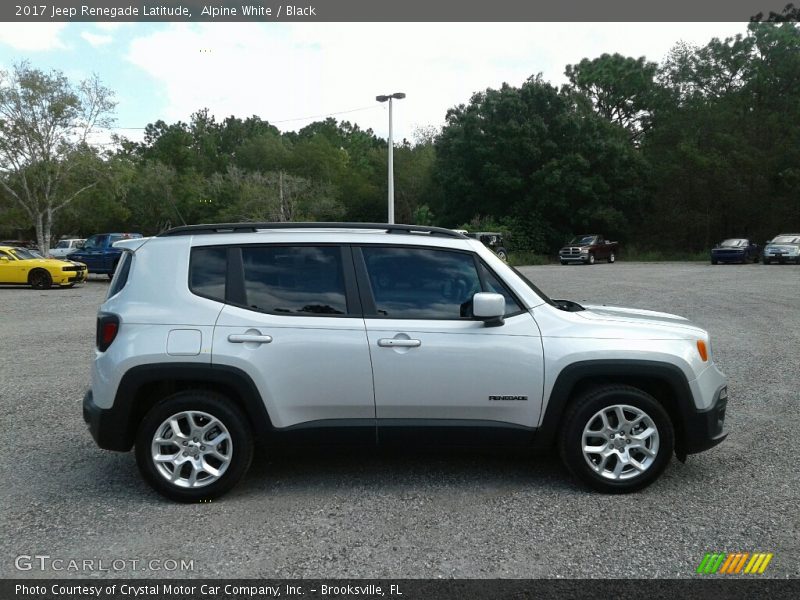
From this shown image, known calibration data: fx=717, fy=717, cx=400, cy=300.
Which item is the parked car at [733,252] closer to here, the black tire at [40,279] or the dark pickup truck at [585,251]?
the dark pickup truck at [585,251]

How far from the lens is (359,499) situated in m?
4.57

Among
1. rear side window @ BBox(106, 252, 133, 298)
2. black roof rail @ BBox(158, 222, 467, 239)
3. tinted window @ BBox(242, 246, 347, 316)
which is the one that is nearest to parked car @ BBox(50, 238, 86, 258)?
rear side window @ BBox(106, 252, 133, 298)

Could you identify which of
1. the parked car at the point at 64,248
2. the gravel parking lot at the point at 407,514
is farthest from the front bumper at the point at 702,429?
the parked car at the point at 64,248

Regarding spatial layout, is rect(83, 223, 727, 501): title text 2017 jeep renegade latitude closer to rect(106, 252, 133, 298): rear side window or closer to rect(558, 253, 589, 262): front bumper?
rect(106, 252, 133, 298): rear side window

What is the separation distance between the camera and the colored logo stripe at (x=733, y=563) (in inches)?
140

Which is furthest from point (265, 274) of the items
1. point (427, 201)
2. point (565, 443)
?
point (427, 201)

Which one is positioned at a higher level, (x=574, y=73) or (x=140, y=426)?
(x=574, y=73)

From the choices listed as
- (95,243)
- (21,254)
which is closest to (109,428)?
(21,254)

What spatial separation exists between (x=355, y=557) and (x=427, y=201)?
60.8 metres

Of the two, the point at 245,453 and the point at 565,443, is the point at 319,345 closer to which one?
the point at 245,453

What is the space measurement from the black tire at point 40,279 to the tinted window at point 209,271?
2208 centimetres

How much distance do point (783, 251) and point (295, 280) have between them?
39001 mm

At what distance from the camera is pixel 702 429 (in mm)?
4668

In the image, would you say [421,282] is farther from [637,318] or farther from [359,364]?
[637,318]
